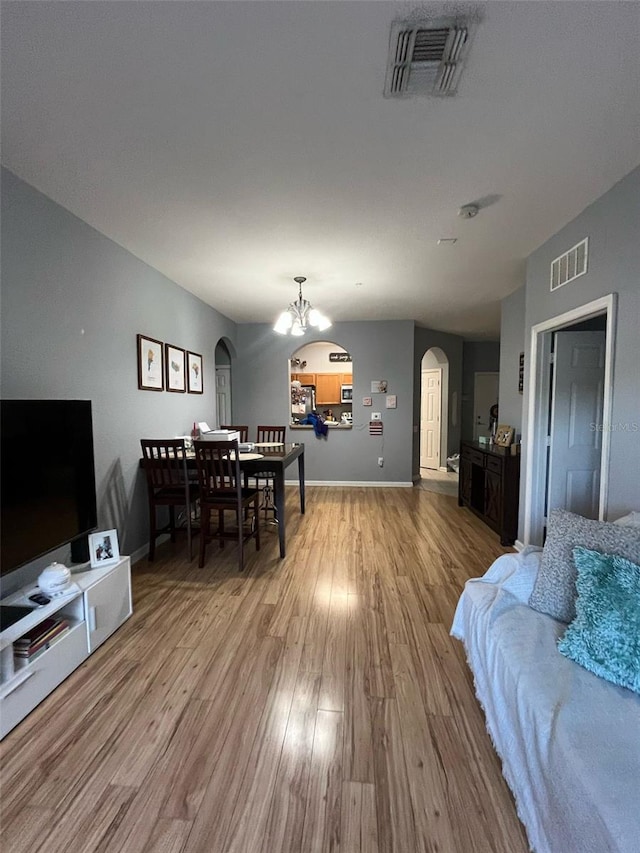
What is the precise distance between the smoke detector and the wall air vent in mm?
737

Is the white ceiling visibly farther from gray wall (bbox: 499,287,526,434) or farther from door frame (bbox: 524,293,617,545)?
gray wall (bbox: 499,287,526,434)

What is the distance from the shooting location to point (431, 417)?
7430mm

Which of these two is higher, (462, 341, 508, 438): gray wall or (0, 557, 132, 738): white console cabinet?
(462, 341, 508, 438): gray wall

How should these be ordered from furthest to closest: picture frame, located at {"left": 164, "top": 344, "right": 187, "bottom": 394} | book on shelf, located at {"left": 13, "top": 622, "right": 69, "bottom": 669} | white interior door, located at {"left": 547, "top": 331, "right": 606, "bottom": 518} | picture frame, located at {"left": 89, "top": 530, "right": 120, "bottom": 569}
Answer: picture frame, located at {"left": 164, "top": 344, "right": 187, "bottom": 394}, white interior door, located at {"left": 547, "top": 331, "right": 606, "bottom": 518}, picture frame, located at {"left": 89, "top": 530, "right": 120, "bottom": 569}, book on shelf, located at {"left": 13, "top": 622, "right": 69, "bottom": 669}

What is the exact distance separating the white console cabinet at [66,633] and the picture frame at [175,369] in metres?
1.95

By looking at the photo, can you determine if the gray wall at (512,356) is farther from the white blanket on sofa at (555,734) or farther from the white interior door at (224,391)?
the white interior door at (224,391)

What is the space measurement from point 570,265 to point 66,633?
12.3ft

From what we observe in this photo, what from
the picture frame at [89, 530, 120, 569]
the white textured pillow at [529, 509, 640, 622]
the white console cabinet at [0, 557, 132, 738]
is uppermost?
the white textured pillow at [529, 509, 640, 622]

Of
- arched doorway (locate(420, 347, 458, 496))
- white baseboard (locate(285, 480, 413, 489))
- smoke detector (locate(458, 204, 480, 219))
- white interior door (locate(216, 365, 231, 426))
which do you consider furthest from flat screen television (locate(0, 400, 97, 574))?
arched doorway (locate(420, 347, 458, 496))

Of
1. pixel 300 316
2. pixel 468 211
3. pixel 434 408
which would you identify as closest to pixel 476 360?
pixel 434 408

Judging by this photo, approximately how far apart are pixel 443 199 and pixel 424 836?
2897 mm

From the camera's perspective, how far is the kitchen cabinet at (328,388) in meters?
7.73

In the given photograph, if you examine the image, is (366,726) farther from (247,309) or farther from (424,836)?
(247,309)

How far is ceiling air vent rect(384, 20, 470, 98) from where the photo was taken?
120 cm
